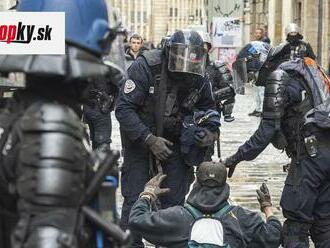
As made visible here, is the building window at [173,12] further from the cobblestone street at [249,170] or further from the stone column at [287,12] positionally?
the cobblestone street at [249,170]

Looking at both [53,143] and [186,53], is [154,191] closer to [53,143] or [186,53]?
[186,53]

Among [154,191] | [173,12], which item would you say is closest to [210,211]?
[154,191]

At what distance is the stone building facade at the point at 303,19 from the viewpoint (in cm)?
2681

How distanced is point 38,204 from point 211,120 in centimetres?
414

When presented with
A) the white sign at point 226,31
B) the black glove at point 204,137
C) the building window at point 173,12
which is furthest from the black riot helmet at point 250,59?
the building window at point 173,12

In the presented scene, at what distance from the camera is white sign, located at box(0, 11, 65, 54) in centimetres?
309

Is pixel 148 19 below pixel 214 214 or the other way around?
below

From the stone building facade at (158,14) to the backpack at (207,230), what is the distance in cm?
9255

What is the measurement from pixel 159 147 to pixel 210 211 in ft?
5.33

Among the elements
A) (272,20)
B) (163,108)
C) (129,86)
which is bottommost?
(272,20)

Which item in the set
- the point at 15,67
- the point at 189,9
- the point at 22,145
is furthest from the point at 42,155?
the point at 189,9

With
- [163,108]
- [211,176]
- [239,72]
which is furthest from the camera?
[239,72]

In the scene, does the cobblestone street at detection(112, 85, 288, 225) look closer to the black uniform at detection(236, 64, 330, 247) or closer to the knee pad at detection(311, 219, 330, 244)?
the black uniform at detection(236, 64, 330, 247)

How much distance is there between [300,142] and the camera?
585cm
